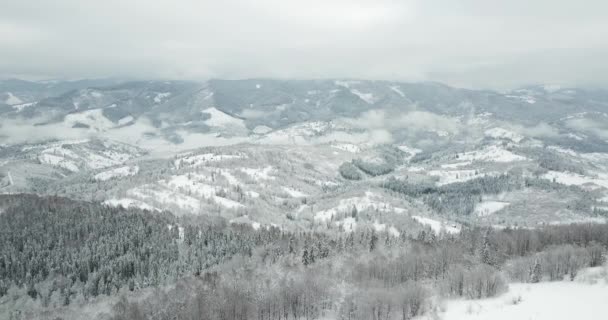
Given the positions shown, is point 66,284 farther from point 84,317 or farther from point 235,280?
point 235,280

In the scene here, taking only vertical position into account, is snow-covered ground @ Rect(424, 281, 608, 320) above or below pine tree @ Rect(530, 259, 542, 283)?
above

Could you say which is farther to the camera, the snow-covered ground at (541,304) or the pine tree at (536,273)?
the pine tree at (536,273)

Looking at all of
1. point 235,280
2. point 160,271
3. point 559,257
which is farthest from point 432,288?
point 160,271

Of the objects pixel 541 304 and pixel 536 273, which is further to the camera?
pixel 536 273

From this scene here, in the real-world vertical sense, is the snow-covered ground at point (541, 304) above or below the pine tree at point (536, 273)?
above

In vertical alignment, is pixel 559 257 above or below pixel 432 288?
above

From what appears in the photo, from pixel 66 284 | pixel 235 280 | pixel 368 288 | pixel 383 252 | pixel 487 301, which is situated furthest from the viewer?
pixel 66 284

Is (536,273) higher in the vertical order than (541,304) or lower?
lower

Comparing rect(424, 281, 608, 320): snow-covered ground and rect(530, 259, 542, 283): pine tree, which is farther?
rect(530, 259, 542, 283): pine tree
